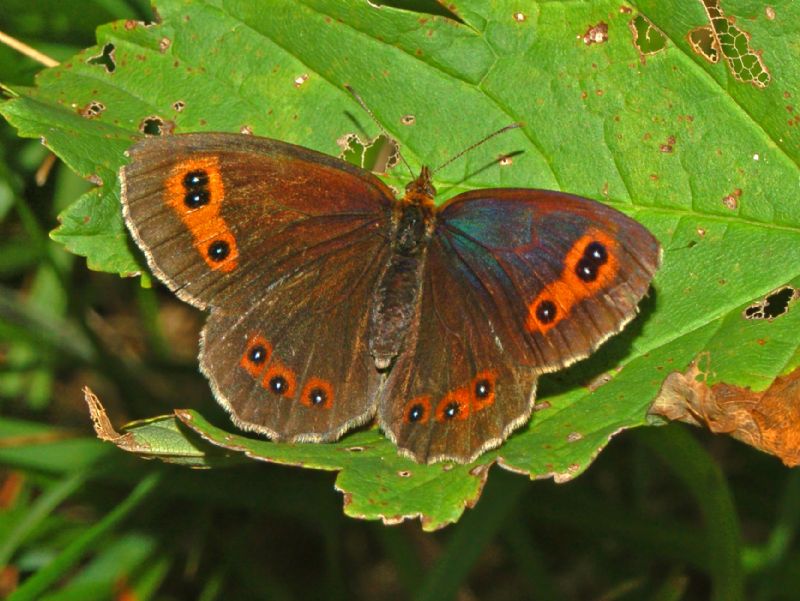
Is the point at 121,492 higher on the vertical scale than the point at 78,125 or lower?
lower

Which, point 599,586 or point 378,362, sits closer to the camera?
point 378,362

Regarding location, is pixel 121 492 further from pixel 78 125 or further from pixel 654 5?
pixel 654 5

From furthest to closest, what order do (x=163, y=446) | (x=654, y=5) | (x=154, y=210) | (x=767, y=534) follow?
(x=767, y=534), (x=654, y=5), (x=154, y=210), (x=163, y=446)

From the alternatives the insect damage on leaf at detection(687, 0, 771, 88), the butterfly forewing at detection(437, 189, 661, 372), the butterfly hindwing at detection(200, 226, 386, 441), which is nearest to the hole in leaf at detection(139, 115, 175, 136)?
the butterfly hindwing at detection(200, 226, 386, 441)

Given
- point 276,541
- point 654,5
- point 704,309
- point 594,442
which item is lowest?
point 276,541

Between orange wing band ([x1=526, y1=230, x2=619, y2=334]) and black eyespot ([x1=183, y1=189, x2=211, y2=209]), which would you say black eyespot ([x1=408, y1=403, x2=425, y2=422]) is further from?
black eyespot ([x1=183, y1=189, x2=211, y2=209])

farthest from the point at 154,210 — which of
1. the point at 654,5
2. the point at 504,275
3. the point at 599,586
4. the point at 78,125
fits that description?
the point at 599,586

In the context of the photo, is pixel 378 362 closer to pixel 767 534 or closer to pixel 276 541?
pixel 276 541

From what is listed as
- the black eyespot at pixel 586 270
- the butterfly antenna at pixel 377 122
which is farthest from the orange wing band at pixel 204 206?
the black eyespot at pixel 586 270

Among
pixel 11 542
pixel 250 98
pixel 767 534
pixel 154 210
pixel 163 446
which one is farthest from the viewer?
pixel 767 534
